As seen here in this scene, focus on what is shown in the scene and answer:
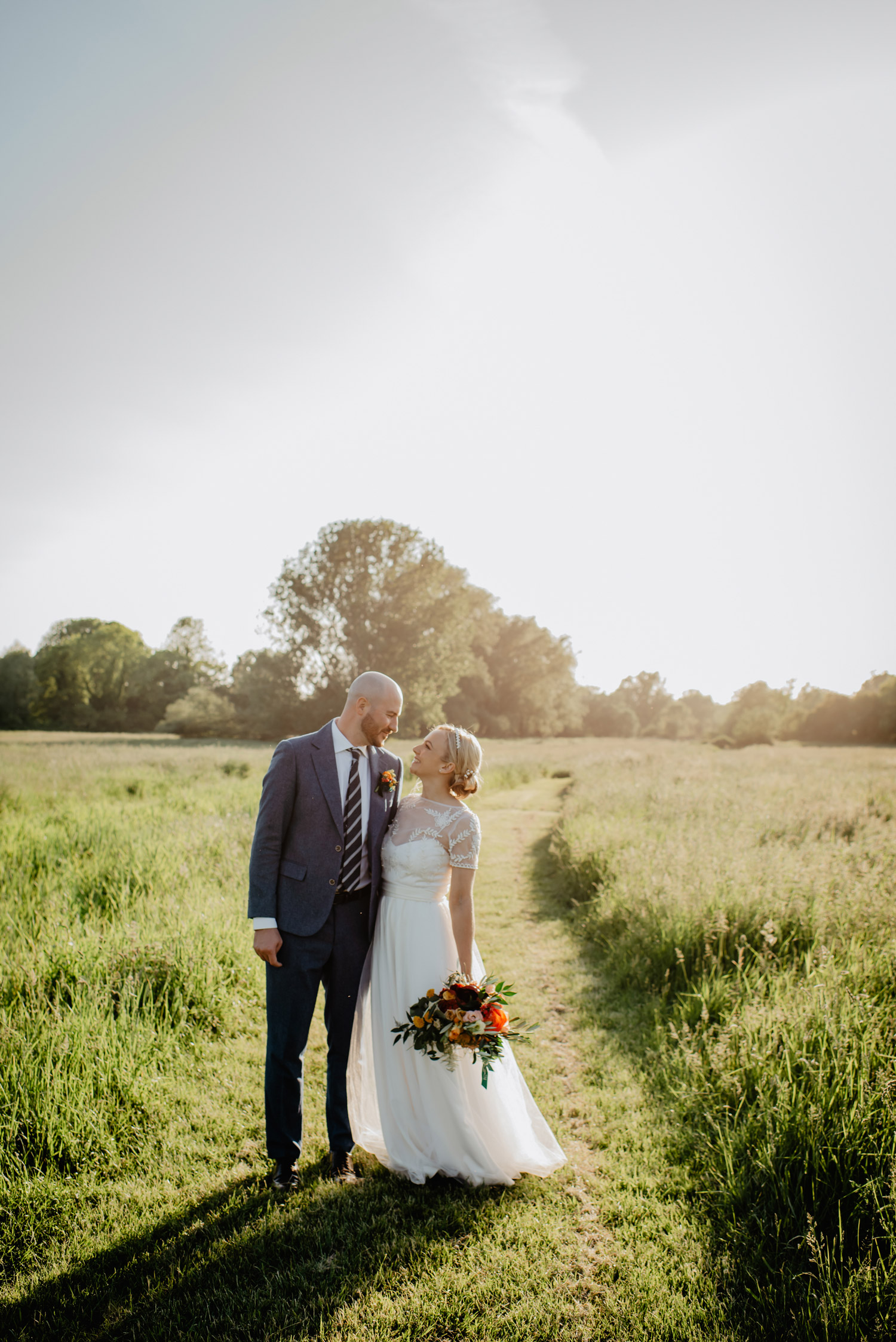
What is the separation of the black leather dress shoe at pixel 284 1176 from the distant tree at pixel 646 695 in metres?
95.2

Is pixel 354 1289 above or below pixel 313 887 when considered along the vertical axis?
below

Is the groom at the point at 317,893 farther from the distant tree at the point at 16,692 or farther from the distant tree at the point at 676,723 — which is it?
the distant tree at the point at 676,723

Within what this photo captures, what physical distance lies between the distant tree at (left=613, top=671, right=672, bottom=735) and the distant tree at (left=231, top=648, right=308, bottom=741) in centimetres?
6757

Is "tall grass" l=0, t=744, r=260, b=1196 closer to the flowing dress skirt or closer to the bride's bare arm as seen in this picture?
the flowing dress skirt

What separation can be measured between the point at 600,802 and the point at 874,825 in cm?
477

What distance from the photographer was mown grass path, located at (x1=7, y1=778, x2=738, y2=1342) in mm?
2471

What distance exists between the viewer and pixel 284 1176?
3221mm

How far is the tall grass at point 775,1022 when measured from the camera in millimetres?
2666

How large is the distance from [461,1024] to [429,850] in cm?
84

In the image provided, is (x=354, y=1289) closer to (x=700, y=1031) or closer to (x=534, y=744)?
(x=700, y=1031)

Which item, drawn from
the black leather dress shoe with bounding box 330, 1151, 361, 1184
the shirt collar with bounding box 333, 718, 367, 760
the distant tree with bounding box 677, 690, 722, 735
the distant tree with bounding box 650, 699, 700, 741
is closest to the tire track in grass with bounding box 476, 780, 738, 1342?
the black leather dress shoe with bounding box 330, 1151, 361, 1184

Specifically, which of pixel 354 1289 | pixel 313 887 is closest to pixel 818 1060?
pixel 354 1289

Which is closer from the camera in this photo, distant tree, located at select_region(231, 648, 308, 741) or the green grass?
the green grass

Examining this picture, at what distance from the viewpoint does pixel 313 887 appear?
3.21 m
